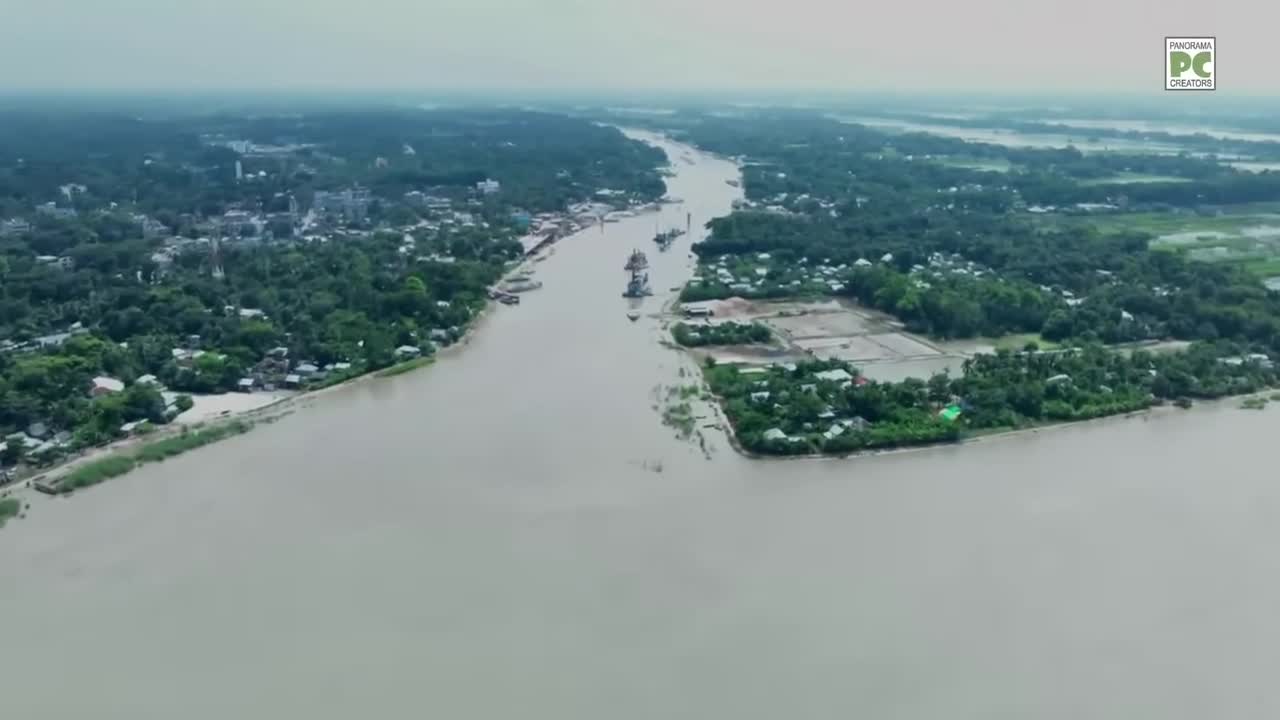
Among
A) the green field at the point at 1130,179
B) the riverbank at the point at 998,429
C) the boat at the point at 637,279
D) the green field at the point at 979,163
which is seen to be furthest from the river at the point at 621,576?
the green field at the point at 979,163

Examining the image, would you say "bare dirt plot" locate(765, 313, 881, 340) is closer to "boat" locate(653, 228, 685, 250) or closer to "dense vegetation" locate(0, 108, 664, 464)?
"dense vegetation" locate(0, 108, 664, 464)

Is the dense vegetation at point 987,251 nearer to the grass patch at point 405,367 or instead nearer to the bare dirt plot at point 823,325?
the bare dirt plot at point 823,325

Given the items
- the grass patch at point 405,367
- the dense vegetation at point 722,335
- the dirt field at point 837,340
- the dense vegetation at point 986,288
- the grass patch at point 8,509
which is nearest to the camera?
the grass patch at point 8,509

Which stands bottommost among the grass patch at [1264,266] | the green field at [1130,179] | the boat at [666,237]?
the grass patch at [1264,266]

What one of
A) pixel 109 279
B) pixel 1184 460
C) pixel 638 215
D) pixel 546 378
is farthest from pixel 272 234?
pixel 1184 460

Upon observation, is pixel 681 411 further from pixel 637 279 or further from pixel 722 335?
pixel 637 279

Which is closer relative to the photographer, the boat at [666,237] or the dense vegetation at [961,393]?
the dense vegetation at [961,393]

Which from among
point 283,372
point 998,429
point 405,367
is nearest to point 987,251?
point 998,429

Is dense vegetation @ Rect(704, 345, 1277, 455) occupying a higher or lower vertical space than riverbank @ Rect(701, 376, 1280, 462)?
higher

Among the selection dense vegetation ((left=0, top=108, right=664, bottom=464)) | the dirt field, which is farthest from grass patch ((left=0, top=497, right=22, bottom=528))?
the dirt field
